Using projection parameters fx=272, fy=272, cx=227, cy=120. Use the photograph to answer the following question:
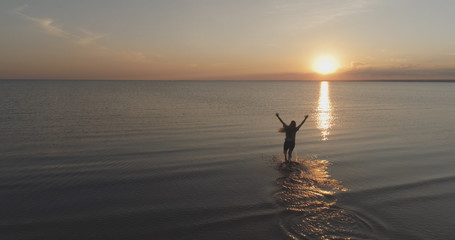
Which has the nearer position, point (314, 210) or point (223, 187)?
point (314, 210)

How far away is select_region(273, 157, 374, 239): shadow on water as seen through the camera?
7.17 metres

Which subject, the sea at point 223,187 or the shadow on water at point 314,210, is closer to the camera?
the shadow on water at point 314,210

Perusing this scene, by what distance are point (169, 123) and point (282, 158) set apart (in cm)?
1476

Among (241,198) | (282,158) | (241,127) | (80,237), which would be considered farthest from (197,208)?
(241,127)

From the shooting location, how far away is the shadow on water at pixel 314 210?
7.17 metres

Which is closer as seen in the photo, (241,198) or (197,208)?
(197,208)

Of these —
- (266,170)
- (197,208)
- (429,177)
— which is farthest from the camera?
(266,170)

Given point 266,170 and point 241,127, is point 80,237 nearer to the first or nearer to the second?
point 266,170

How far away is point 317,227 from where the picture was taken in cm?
738

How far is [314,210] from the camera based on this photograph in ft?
27.4

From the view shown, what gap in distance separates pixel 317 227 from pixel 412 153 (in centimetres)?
1195

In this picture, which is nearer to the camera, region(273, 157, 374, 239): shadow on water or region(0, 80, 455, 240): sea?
region(273, 157, 374, 239): shadow on water

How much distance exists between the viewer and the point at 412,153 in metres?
15.9

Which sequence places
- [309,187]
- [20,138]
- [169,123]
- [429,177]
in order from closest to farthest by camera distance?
1. [309,187]
2. [429,177]
3. [20,138]
4. [169,123]
